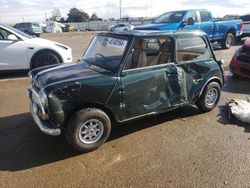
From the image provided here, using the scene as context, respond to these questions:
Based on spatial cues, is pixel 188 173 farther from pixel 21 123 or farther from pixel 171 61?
pixel 21 123

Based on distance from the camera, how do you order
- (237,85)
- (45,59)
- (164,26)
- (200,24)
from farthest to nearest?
(200,24), (164,26), (45,59), (237,85)

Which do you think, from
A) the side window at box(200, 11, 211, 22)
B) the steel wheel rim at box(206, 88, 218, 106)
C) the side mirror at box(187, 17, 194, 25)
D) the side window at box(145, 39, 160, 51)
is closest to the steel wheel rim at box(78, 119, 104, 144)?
the side window at box(145, 39, 160, 51)

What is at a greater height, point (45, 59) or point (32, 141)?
point (45, 59)

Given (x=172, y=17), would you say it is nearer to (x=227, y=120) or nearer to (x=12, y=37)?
(x=12, y=37)

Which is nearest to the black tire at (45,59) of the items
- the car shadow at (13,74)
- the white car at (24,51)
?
the white car at (24,51)

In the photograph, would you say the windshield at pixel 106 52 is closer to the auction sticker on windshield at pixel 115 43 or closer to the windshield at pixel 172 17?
the auction sticker on windshield at pixel 115 43

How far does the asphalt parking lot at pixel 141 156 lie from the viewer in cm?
348

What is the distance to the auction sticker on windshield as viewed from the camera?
449 cm

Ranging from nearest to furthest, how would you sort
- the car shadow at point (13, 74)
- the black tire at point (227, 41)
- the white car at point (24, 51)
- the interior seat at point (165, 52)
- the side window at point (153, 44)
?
the side window at point (153, 44)
the interior seat at point (165, 52)
the white car at point (24, 51)
the car shadow at point (13, 74)
the black tire at point (227, 41)

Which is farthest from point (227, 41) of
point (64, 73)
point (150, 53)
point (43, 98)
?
point (43, 98)

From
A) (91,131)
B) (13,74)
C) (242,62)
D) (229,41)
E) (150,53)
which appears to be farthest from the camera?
(229,41)

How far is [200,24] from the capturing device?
43.8 ft

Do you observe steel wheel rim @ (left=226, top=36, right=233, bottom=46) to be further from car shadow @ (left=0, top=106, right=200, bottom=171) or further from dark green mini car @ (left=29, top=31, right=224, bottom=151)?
car shadow @ (left=0, top=106, right=200, bottom=171)

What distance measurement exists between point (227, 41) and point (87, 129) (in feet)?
42.2
